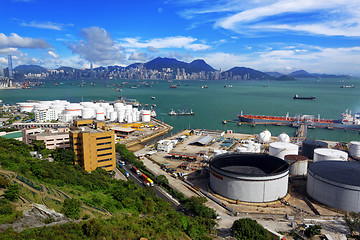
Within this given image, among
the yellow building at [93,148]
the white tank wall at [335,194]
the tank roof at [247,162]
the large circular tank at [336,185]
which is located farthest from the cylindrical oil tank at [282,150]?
the yellow building at [93,148]

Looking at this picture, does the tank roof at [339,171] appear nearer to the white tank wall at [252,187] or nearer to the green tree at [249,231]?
the white tank wall at [252,187]

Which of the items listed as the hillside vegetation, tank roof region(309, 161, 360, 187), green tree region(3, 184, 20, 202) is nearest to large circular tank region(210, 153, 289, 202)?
tank roof region(309, 161, 360, 187)

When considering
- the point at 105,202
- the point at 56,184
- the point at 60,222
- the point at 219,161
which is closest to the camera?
the point at 60,222

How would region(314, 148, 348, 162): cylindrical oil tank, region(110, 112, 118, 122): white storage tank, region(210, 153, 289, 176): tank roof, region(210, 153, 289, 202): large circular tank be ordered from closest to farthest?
1. region(210, 153, 289, 202): large circular tank
2. region(210, 153, 289, 176): tank roof
3. region(314, 148, 348, 162): cylindrical oil tank
4. region(110, 112, 118, 122): white storage tank

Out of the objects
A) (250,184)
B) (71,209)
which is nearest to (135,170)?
(250,184)

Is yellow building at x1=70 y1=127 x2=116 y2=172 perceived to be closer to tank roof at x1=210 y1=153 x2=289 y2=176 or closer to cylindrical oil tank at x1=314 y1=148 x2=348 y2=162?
tank roof at x1=210 y1=153 x2=289 y2=176

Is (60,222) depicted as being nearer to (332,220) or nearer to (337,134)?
(332,220)

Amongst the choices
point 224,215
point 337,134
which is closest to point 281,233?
point 224,215

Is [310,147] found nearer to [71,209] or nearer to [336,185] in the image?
[336,185]
